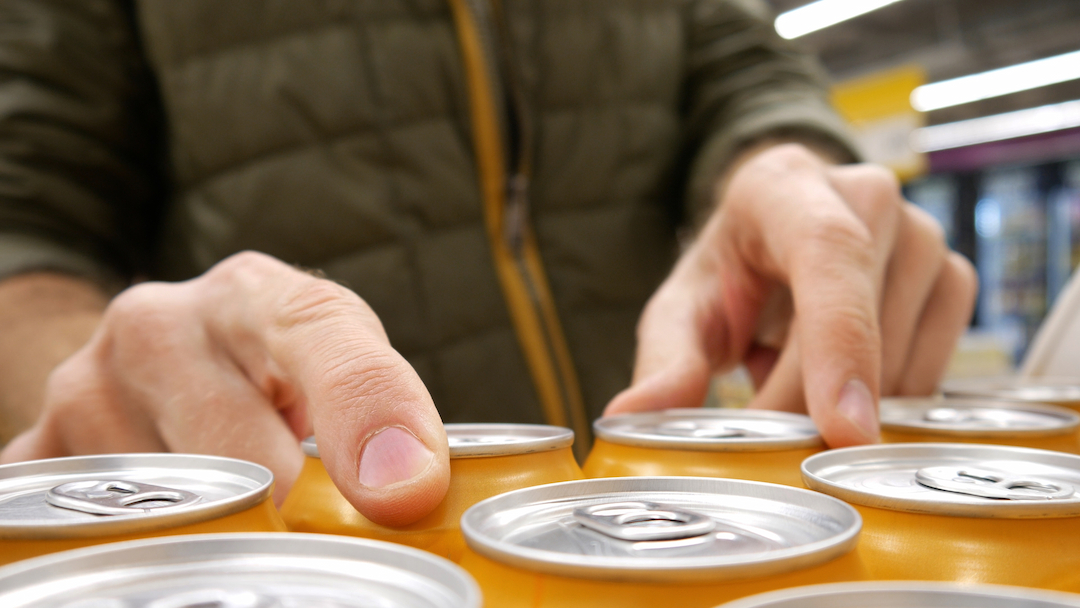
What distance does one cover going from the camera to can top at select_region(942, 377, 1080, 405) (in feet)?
3.59

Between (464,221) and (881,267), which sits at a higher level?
(464,221)

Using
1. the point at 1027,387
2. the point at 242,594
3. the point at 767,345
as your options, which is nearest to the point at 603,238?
the point at 767,345

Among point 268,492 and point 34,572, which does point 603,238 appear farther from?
point 34,572

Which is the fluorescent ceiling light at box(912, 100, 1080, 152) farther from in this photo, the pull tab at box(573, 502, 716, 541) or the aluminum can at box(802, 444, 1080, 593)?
the pull tab at box(573, 502, 716, 541)

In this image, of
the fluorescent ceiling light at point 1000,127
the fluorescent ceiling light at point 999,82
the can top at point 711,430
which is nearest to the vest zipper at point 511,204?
the can top at point 711,430

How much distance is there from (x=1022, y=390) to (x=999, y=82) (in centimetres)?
978

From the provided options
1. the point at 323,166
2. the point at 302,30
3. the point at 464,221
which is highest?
the point at 302,30

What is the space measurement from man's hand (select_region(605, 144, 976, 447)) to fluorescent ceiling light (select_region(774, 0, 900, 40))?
18.5 feet

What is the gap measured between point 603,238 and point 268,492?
118 centimetres

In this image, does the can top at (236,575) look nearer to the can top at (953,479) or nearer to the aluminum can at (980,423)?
the can top at (953,479)

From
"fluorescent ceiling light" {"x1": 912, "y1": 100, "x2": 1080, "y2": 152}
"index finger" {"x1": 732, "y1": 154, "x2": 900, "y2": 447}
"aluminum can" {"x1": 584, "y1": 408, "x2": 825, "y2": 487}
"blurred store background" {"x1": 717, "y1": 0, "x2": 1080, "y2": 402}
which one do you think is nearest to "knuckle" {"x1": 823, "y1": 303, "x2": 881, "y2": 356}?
"index finger" {"x1": 732, "y1": 154, "x2": 900, "y2": 447}

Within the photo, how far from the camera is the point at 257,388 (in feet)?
2.65

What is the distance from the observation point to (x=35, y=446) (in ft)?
2.77

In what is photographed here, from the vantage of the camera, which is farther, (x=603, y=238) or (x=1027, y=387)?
(x=603, y=238)
